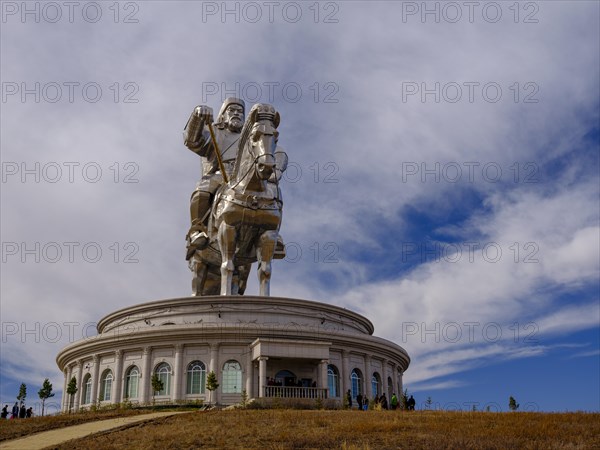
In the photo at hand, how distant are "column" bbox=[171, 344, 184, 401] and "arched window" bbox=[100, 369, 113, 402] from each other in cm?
426

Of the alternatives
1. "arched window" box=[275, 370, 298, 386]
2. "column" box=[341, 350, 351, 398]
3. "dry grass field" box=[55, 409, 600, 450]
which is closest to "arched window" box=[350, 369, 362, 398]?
"column" box=[341, 350, 351, 398]

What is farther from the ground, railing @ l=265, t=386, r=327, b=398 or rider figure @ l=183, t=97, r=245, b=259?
rider figure @ l=183, t=97, r=245, b=259

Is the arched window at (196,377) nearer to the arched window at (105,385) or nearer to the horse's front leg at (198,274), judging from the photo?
the arched window at (105,385)

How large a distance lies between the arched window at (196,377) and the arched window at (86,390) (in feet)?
22.0

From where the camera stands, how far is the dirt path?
17672 millimetres

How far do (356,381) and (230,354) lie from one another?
6677 millimetres

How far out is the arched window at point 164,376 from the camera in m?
31.0

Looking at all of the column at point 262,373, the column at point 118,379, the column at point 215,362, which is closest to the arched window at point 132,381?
the column at point 118,379

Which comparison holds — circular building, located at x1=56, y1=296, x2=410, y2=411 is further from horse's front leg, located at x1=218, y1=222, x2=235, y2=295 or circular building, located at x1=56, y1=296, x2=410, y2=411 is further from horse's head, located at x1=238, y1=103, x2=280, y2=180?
horse's head, located at x1=238, y1=103, x2=280, y2=180

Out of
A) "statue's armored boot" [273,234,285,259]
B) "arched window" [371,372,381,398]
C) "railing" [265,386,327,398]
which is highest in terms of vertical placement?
"statue's armored boot" [273,234,285,259]

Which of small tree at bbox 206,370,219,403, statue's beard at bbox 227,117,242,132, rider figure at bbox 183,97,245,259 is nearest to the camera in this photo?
small tree at bbox 206,370,219,403

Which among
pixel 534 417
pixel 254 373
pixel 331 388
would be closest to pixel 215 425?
pixel 534 417

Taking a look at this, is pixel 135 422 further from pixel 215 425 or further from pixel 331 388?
pixel 331 388

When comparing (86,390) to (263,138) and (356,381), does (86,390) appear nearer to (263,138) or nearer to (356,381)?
(356,381)
